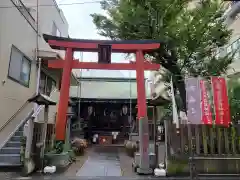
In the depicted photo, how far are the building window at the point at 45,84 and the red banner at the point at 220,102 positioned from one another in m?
9.81

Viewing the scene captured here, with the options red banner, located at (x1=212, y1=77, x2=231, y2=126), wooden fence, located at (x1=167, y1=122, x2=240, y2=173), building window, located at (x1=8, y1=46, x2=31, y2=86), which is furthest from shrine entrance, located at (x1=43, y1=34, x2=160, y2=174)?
red banner, located at (x1=212, y1=77, x2=231, y2=126)

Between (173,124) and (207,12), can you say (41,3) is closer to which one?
(207,12)

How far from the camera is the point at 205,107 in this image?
8.28m

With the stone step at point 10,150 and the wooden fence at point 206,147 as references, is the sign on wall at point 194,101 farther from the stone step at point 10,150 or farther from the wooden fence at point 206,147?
the stone step at point 10,150

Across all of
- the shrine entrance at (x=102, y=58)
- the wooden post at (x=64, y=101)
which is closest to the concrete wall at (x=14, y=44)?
the shrine entrance at (x=102, y=58)

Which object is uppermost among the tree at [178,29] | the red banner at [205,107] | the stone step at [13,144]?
the tree at [178,29]

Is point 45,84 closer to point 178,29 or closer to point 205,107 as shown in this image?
point 178,29

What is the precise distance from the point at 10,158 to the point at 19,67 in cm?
427

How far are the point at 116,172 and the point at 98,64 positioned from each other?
184 inches

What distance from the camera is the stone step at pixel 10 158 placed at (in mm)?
8273

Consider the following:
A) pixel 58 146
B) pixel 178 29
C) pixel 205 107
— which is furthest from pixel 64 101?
pixel 178 29

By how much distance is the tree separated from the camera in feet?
36.2

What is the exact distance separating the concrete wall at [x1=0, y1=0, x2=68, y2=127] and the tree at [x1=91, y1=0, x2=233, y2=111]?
3926mm

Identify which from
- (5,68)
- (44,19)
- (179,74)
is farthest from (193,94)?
(44,19)
